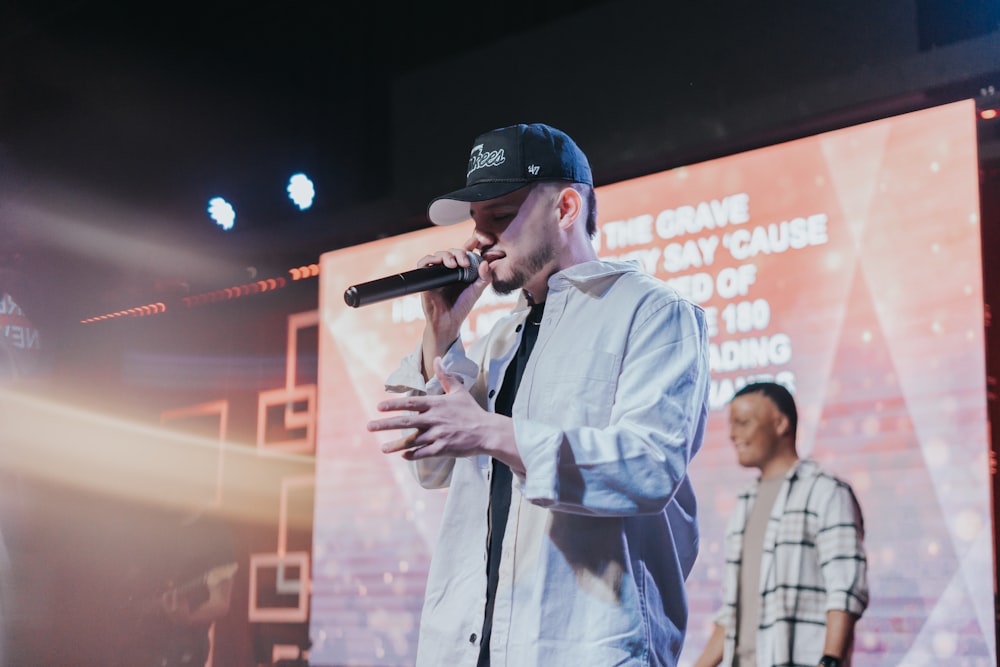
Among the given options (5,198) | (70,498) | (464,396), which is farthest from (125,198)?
(464,396)

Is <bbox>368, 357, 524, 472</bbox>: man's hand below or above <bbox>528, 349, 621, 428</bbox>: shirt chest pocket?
below

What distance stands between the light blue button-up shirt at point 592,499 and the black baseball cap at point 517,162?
16 centimetres

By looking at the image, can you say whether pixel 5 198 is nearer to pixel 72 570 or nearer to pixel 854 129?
pixel 72 570

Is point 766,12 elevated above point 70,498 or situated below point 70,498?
above

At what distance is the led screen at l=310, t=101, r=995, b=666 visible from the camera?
285cm

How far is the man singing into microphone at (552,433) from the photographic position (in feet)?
4.30

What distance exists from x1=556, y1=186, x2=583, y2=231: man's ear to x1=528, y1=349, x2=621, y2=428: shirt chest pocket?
25cm

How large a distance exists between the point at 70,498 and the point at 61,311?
3.01 feet

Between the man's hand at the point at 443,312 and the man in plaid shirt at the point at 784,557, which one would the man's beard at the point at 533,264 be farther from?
the man in plaid shirt at the point at 784,557

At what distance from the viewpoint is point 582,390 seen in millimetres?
1466

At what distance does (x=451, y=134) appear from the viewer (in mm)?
4301

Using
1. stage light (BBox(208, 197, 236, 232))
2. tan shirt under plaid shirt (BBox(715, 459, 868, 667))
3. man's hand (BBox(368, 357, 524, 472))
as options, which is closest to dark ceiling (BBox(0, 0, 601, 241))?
stage light (BBox(208, 197, 236, 232))

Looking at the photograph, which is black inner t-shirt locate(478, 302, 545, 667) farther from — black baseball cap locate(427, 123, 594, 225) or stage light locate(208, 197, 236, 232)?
stage light locate(208, 197, 236, 232)

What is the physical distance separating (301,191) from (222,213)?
573 millimetres
